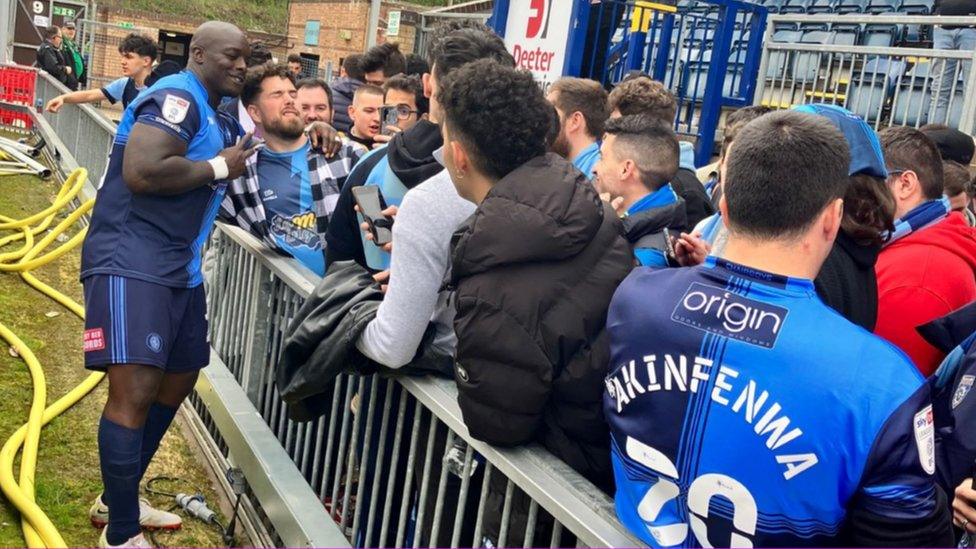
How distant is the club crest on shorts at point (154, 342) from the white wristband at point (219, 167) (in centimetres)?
64

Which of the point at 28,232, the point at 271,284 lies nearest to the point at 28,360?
the point at 271,284

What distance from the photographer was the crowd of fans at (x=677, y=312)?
1.67 metres

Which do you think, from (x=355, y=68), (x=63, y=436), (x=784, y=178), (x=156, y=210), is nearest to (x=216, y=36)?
(x=156, y=210)

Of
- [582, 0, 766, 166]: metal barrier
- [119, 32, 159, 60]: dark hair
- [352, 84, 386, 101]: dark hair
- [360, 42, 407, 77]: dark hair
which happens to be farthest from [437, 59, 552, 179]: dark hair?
[119, 32, 159, 60]: dark hair

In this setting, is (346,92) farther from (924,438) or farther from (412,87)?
(924,438)

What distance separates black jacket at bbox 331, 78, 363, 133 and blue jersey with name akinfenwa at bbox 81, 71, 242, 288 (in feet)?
11.0

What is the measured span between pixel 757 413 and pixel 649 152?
184 cm

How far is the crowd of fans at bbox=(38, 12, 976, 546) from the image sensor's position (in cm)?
167

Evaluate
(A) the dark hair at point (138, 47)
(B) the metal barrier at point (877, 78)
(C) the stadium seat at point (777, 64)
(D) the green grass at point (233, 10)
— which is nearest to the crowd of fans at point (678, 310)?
(B) the metal barrier at point (877, 78)

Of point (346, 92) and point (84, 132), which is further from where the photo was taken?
point (84, 132)

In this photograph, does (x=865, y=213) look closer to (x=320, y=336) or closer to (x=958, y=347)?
(x=958, y=347)

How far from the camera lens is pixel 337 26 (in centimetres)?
2684

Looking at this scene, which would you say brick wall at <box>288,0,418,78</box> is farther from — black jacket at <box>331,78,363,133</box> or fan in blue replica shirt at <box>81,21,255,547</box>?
fan in blue replica shirt at <box>81,21,255,547</box>

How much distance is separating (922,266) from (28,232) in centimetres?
743
